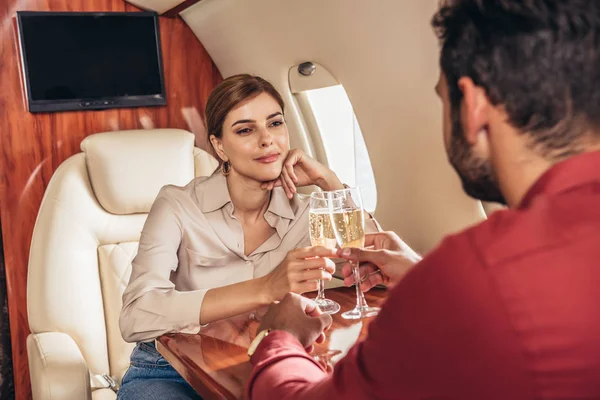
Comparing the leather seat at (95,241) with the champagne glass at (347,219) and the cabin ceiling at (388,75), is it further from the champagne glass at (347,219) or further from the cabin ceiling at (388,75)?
the champagne glass at (347,219)

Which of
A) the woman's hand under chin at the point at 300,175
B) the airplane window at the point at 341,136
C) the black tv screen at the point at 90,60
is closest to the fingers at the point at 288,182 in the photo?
the woman's hand under chin at the point at 300,175

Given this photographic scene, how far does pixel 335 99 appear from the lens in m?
3.38

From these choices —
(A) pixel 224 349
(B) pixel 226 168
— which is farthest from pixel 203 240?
(A) pixel 224 349

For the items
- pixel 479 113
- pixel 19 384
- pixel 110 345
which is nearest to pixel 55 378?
pixel 110 345

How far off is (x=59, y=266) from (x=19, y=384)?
3.37 feet

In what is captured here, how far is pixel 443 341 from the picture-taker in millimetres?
797

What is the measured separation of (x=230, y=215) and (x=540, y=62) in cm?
156

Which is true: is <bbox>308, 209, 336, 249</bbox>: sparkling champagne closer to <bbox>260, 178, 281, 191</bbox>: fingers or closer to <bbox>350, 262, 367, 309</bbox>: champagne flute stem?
<bbox>350, 262, 367, 309</bbox>: champagne flute stem

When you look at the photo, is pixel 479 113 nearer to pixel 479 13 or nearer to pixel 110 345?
pixel 479 13

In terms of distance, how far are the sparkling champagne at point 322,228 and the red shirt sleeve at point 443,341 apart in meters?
0.73

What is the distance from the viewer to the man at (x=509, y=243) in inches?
29.9

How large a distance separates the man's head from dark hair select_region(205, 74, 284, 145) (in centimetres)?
138

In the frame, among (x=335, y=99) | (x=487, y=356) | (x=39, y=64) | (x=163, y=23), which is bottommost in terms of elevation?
(x=487, y=356)

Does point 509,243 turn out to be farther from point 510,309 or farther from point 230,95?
point 230,95
